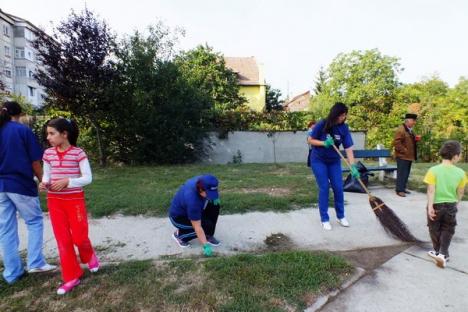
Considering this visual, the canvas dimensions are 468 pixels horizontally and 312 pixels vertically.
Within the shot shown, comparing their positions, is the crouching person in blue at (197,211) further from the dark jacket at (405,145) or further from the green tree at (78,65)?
the green tree at (78,65)

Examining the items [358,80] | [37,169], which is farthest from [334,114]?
[358,80]

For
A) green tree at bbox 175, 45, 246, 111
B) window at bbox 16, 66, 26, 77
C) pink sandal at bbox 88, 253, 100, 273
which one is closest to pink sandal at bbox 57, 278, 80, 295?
pink sandal at bbox 88, 253, 100, 273

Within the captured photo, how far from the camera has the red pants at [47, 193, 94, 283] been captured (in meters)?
2.71

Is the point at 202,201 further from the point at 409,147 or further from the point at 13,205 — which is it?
the point at 409,147

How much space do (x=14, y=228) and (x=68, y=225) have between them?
609 millimetres

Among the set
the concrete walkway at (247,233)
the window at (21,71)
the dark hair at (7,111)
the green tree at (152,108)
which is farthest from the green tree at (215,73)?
the window at (21,71)

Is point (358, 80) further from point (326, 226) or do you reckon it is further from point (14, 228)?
point (14, 228)

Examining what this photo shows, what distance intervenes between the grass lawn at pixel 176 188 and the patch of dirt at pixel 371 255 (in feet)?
5.51

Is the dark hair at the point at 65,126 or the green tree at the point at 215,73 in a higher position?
the green tree at the point at 215,73

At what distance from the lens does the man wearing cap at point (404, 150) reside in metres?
6.01

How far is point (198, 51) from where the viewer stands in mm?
26188

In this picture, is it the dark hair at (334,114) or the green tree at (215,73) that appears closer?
the dark hair at (334,114)

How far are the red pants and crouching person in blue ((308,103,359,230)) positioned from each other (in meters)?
2.91

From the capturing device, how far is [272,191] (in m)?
6.44
